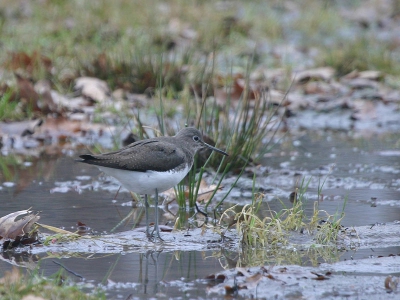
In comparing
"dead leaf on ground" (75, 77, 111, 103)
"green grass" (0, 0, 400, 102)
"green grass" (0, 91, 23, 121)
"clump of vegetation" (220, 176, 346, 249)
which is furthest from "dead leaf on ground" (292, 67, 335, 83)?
"clump of vegetation" (220, 176, 346, 249)

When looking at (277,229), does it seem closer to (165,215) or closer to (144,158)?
(144,158)

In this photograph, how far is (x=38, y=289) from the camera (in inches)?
165

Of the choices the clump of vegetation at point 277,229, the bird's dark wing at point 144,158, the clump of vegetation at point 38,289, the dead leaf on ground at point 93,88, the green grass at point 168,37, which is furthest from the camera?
the green grass at point 168,37

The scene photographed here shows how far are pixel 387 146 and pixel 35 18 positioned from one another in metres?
9.24

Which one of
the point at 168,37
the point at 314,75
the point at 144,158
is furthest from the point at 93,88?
the point at 144,158

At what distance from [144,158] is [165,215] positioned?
0.95 metres

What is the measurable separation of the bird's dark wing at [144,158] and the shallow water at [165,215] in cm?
58

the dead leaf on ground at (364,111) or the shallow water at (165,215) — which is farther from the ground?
the dead leaf on ground at (364,111)

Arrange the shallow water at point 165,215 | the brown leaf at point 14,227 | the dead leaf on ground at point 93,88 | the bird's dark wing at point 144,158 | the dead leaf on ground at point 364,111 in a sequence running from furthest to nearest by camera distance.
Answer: the dead leaf on ground at point 364,111 < the dead leaf on ground at point 93,88 < the bird's dark wing at point 144,158 < the brown leaf at point 14,227 < the shallow water at point 165,215

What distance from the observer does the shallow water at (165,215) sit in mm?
4855

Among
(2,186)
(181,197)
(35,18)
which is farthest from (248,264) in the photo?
(35,18)

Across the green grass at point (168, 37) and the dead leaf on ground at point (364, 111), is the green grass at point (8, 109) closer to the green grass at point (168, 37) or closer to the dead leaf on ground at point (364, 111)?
the green grass at point (168, 37)

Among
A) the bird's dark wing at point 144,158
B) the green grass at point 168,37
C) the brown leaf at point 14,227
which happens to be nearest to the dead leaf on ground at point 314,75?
the green grass at point 168,37

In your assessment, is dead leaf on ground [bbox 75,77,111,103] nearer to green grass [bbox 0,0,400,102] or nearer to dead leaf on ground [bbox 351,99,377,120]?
green grass [bbox 0,0,400,102]
